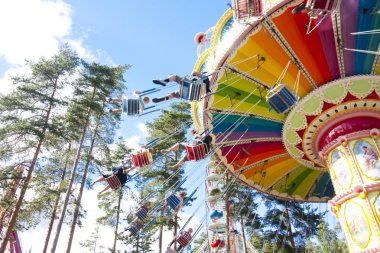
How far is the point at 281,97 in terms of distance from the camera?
7398mm

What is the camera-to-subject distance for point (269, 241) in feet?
70.0

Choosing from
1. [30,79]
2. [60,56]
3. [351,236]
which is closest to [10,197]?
[30,79]

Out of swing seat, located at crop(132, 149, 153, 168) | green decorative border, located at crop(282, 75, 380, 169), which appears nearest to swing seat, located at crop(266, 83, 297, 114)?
green decorative border, located at crop(282, 75, 380, 169)

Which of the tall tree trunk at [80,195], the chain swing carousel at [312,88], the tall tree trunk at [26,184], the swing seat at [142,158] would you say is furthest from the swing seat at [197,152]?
the tall tree trunk at [80,195]

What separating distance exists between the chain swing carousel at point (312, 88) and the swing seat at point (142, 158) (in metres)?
1.99

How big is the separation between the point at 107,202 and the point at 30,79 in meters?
11.8

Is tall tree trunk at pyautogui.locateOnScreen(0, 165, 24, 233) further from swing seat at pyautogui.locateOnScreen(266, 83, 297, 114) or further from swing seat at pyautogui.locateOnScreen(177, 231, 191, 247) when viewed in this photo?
swing seat at pyautogui.locateOnScreen(266, 83, 297, 114)

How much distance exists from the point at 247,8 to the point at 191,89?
232 cm

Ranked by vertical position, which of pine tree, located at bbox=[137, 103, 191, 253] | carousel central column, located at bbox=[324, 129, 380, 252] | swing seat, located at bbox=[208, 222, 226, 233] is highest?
pine tree, located at bbox=[137, 103, 191, 253]

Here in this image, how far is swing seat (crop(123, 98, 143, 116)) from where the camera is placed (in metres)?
8.26

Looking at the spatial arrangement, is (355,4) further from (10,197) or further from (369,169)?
(10,197)

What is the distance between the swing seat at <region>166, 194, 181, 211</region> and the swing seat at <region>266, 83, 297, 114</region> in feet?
16.3

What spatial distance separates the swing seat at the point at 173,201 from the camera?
34.8 ft

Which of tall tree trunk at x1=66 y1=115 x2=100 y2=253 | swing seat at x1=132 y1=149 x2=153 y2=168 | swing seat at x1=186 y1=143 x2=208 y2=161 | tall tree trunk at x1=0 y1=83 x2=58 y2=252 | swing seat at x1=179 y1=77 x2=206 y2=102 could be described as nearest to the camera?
swing seat at x1=179 y1=77 x2=206 y2=102
